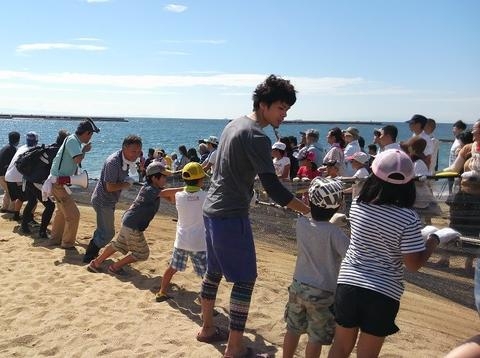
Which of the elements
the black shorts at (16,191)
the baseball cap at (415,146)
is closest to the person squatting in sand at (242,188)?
the baseball cap at (415,146)

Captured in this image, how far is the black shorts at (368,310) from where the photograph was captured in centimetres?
304

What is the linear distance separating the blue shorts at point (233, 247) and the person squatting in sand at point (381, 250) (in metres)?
0.83

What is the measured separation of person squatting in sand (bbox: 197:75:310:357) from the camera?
3549 millimetres

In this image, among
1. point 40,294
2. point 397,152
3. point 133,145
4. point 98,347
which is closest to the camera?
point 397,152

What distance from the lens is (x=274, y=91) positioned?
3.66m

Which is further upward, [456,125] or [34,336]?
[456,125]

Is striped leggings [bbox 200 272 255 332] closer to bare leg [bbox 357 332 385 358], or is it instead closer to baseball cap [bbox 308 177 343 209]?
baseball cap [bbox 308 177 343 209]

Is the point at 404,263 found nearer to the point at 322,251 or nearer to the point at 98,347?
the point at 322,251

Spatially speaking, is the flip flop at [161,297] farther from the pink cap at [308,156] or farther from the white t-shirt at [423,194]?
the pink cap at [308,156]

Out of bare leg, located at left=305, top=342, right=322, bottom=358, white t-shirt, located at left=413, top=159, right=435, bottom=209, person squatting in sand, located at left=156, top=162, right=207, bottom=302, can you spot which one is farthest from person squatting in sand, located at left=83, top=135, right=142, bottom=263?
bare leg, located at left=305, top=342, right=322, bottom=358

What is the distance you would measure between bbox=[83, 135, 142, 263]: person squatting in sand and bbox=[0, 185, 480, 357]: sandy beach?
0.44 meters

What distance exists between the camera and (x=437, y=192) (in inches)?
231

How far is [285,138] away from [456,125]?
3086mm

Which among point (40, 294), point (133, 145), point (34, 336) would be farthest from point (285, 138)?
point (34, 336)
